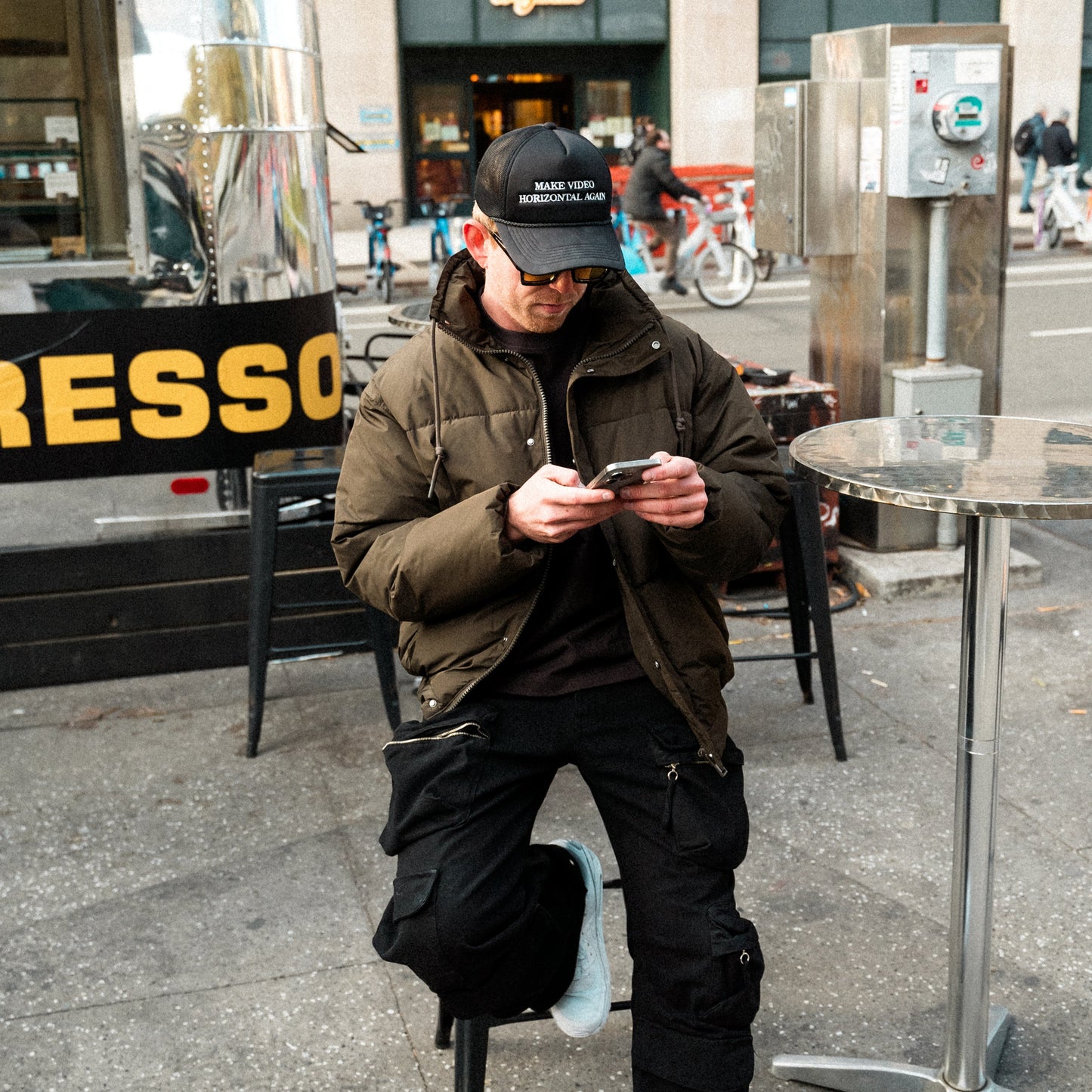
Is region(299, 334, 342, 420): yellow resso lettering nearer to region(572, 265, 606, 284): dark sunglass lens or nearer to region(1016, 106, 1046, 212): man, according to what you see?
region(572, 265, 606, 284): dark sunglass lens

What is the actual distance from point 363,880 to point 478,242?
1.93 metres

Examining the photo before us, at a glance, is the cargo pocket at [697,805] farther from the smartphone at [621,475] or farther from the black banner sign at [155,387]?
the black banner sign at [155,387]

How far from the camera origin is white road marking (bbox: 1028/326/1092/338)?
13.1 m

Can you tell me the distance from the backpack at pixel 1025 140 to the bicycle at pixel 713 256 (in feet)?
24.2

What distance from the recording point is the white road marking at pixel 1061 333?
13.1 metres

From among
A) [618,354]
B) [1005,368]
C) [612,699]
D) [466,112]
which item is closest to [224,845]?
[612,699]

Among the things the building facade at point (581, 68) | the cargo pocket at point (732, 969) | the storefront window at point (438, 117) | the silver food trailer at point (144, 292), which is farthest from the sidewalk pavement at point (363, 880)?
the storefront window at point (438, 117)

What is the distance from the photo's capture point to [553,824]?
4074mm

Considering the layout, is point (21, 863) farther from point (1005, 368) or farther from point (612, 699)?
point (1005, 368)

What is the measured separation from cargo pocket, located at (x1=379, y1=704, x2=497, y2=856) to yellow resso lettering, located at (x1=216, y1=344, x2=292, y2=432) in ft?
8.80

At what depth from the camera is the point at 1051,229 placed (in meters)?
20.3

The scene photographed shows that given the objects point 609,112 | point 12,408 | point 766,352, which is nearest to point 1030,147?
point 609,112

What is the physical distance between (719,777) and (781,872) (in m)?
1.29

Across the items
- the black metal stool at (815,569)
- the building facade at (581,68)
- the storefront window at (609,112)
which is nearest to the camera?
the black metal stool at (815,569)
